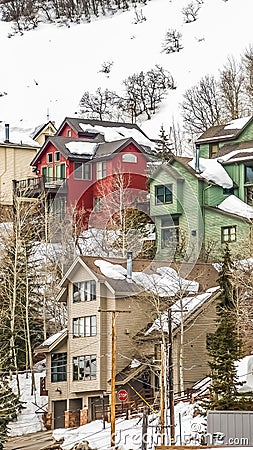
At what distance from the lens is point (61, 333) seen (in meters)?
48.2

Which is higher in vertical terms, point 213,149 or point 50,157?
point 50,157

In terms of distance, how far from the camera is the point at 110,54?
130 meters

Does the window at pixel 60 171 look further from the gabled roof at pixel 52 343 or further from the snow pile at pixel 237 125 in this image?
the gabled roof at pixel 52 343

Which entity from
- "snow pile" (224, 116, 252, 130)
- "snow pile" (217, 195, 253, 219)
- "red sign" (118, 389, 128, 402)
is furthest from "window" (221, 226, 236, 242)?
"red sign" (118, 389, 128, 402)

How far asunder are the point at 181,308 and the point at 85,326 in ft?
15.8

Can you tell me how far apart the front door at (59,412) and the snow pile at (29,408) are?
0.57m

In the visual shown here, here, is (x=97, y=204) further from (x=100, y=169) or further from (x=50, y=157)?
(x=50, y=157)

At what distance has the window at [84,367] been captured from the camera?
45844 mm

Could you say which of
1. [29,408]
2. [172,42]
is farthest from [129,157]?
[172,42]

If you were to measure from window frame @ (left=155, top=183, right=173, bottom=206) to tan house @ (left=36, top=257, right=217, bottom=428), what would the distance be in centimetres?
844

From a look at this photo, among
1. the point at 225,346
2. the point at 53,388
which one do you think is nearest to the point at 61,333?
the point at 53,388

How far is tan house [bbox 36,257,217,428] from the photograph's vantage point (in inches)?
1781

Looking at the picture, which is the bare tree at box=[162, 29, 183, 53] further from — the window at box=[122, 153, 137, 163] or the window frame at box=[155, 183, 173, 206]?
the window frame at box=[155, 183, 173, 206]

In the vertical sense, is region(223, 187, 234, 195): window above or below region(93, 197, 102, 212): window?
above
